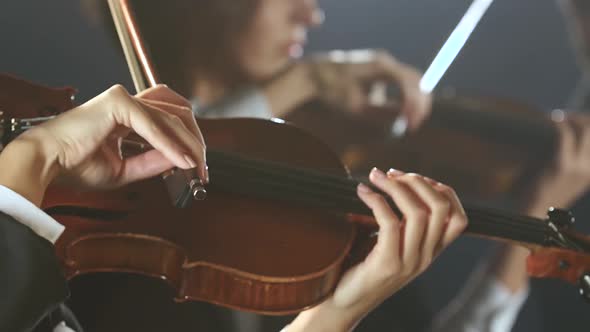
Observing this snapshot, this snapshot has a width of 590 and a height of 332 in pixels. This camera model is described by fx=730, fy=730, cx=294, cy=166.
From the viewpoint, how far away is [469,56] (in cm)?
133

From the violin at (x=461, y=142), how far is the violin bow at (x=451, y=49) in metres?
0.03

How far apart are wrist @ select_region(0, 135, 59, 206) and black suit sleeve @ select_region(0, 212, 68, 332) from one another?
0.03m

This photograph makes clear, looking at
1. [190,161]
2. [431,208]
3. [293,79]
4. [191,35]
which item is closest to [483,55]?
[293,79]

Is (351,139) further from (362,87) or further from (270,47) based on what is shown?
(270,47)

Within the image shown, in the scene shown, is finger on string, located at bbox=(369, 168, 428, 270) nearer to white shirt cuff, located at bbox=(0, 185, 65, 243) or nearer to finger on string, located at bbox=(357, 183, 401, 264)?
finger on string, located at bbox=(357, 183, 401, 264)

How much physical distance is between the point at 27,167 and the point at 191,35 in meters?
0.64

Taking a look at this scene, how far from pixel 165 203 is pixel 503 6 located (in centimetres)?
89

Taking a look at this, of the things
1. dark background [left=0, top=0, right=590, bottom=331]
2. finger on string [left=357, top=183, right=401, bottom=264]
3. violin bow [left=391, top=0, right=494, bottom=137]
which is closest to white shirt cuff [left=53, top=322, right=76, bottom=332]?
finger on string [left=357, top=183, right=401, bottom=264]

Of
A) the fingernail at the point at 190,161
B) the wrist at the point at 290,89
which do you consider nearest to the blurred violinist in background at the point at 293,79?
the wrist at the point at 290,89

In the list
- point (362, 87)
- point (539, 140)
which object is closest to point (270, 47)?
point (362, 87)

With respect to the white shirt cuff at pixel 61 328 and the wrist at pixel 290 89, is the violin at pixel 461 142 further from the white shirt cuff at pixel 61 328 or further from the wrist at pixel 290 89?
the white shirt cuff at pixel 61 328

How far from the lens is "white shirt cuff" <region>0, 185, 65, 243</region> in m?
0.56

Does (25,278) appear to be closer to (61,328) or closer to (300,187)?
(61,328)

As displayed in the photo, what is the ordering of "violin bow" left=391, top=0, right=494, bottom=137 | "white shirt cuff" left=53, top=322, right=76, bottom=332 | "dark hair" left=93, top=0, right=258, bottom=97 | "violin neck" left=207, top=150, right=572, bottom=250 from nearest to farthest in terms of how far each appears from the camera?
"white shirt cuff" left=53, top=322, right=76, bottom=332 < "violin neck" left=207, top=150, right=572, bottom=250 < "dark hair" left=93, top=0, right=258, bottom=97 < "violin bow" left=391, top=0, right=494, bottom=137
